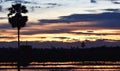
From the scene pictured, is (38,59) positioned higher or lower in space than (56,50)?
higher

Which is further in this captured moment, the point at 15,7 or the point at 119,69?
the point at 15,7

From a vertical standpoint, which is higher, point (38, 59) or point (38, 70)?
point (38, 70)

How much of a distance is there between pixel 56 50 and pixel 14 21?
159 feet

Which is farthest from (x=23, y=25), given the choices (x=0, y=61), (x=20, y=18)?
(x=0, y=61)

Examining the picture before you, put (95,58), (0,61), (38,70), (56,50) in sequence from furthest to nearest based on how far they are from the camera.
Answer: (56,50) → (95,58) → (0,61) → (38,70)

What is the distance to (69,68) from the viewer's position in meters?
85.9

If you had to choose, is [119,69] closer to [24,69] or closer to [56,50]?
[24,69]

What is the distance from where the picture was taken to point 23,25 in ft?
342

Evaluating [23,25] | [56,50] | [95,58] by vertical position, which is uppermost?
[23,25]

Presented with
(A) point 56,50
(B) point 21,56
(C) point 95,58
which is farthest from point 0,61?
(A) point 56,50

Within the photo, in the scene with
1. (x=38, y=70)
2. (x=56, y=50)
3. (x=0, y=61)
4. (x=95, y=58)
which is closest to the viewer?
(x=38, y=70)

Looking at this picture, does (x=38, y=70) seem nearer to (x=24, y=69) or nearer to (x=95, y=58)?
(x=24, y=69)

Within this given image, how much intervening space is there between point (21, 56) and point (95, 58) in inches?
834

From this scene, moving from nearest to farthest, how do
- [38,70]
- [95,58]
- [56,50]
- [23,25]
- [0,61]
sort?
[38,70] → [23,25] → [0,61] → [95,58] → [56,50]
